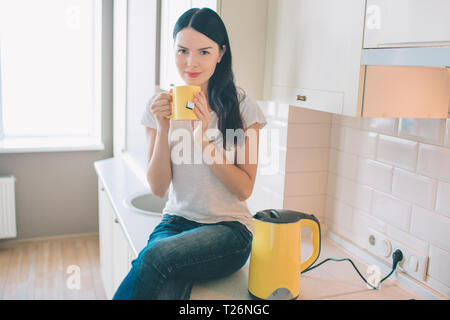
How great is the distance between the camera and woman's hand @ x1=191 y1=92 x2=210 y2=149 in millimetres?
1223

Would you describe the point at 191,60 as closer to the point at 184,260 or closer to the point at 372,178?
the point at 184,260

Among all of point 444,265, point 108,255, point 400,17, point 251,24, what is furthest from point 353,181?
point 108,255

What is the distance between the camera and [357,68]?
1.09 meters

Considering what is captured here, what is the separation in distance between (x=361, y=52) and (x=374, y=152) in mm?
543

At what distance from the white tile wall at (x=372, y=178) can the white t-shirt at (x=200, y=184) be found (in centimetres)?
30

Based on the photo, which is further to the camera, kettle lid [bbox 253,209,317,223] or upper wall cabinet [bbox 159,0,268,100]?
upper wall cabinet [bbox 159,0,268,100]

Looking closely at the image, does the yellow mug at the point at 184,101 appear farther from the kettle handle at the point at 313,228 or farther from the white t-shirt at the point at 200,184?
the kettle handle at the point at 313,228

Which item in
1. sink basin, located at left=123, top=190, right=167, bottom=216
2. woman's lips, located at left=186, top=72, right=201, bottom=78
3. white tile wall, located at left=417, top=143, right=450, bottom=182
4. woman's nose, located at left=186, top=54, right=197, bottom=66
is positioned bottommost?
sink basin, located at left=123, top=190, right=167, bottom=216

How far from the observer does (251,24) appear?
60.5 inches

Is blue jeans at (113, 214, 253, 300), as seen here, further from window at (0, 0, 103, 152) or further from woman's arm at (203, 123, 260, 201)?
window at (0, 0, 103, 152)

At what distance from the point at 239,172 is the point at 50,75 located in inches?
116

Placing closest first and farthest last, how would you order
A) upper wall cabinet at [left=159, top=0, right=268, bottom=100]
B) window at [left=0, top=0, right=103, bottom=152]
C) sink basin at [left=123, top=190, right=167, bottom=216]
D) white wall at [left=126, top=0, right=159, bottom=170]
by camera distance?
upper wall cabinet at [left=159, top=0, right=268, bottom=100] → sink basin at [left=123, top=190, right=167, bottom=216] → white wall at [left=126, top=0, right=159, bottom=170] → window at [left=0, top=0, right=103, bottom=152]

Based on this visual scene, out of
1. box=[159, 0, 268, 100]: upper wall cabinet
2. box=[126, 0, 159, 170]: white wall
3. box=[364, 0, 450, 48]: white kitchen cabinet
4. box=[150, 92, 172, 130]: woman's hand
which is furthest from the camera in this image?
box=[126, 0, 159, 170]: white wall

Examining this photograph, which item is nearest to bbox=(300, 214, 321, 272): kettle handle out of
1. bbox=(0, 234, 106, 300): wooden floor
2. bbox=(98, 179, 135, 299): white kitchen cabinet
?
bbox=(98, 179, 135, 299): white kitchen cabinet
